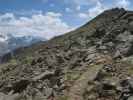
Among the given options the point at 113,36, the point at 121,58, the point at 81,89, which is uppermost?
the point at 113,36

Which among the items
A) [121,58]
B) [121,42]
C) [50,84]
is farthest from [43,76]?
[121,42]

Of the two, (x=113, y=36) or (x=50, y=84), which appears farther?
(x=113, y=36)

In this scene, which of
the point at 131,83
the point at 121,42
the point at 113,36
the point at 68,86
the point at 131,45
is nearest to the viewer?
the point at 131,83

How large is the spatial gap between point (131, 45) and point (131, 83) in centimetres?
1432

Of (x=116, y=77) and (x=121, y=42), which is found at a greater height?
(x=121, y=42)

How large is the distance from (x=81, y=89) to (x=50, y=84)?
450 cm

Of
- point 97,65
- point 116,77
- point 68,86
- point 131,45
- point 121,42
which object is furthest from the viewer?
point 121,42

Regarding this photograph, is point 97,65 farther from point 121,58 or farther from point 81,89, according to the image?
point 81,89

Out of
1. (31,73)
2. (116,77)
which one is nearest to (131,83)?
(116,77)

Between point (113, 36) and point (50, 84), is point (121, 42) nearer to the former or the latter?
point (113, 36)

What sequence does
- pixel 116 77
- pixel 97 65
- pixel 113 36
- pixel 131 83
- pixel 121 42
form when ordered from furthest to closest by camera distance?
pixel 113 36
pixel 121 42
pixel 97 65
pixel 116 77
pixel 131 83

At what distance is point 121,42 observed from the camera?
4347 cm

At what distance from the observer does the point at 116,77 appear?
30547mm

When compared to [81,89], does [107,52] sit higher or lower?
higher
